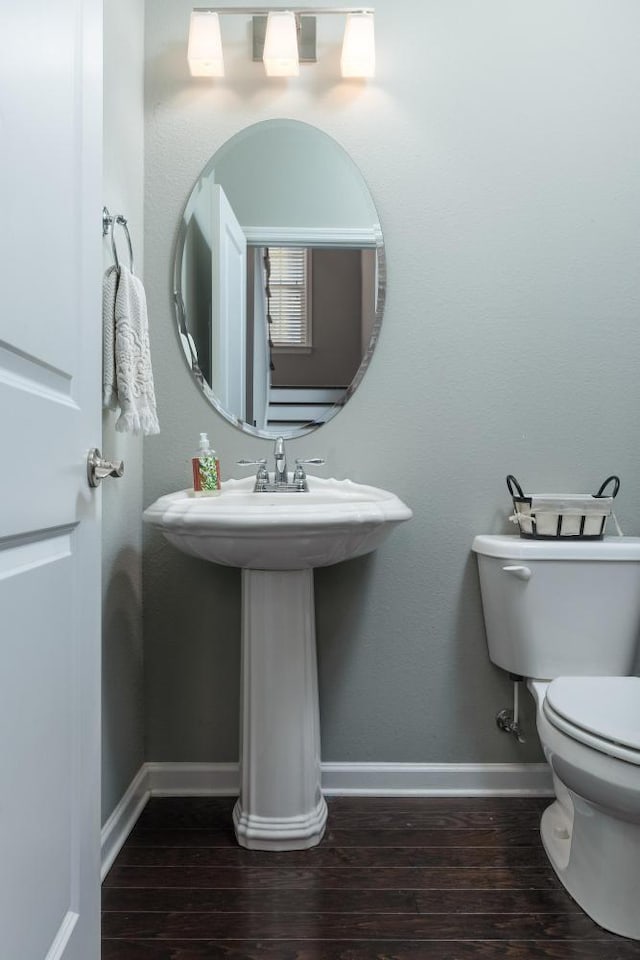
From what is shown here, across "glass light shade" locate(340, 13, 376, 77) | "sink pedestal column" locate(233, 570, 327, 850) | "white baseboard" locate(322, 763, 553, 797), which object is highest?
"glass light shade" locate(340, 13, 376, 77)

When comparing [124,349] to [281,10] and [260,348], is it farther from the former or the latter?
[281,10]

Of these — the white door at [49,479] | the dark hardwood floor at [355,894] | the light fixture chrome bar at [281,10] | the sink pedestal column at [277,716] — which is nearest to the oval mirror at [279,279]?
the light fixture chrome bar at [281,10]

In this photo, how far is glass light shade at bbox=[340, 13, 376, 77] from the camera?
1.77 meters

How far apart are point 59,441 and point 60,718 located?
0.37 meters

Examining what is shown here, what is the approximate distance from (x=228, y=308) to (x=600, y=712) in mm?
1334

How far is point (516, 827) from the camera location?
1.69m

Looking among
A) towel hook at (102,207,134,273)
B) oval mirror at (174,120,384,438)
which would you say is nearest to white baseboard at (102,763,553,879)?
oval mirror at (174,120,384,438)

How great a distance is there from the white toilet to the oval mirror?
645 mm

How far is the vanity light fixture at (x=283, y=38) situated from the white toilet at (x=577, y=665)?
1.31 m

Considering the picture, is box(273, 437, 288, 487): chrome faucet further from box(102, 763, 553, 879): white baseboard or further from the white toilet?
box(102, 763, 553, 879): white baseboard

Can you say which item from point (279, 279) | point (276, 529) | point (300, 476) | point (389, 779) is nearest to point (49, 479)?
point (276, 529)

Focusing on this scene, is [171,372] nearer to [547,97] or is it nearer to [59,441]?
[59,441]

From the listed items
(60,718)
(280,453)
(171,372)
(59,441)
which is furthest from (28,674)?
(171,372)

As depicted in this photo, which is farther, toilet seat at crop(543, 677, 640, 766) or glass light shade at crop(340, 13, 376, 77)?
glass light shade at crop(340, 13, 376, 77)
